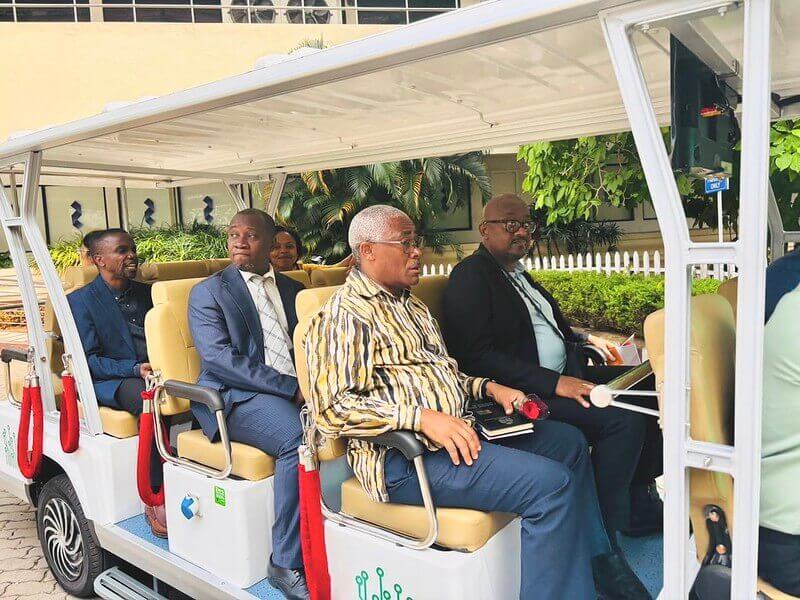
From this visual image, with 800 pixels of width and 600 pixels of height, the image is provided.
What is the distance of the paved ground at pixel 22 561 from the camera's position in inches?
142

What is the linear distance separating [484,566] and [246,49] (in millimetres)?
13918

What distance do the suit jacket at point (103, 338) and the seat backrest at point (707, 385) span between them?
269 cm

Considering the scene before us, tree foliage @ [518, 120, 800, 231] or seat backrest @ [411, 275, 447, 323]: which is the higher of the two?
tree foliage @ [518, 120, 800, 231]

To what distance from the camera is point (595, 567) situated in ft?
8.23

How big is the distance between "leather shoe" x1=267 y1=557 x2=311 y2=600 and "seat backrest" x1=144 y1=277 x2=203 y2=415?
94 cm

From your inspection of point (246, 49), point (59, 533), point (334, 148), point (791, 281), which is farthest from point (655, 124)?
point (246, 49)

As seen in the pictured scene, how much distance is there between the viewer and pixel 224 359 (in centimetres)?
298

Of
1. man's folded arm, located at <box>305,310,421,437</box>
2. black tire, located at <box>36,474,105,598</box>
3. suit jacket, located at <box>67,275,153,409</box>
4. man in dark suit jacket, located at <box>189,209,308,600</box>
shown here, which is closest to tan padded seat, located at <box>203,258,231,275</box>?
suit jacket, located at <box>67,275,153,409</box>

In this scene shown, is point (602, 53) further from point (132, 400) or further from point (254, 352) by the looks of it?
point (132, 400)

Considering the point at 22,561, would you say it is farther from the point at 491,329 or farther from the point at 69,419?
the point at 491,329

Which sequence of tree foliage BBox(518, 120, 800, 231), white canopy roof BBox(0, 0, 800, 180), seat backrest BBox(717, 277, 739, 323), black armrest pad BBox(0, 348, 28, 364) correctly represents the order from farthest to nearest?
tree foliage BBox(518, 120, 800, 231)
black armrest pad BBox(0, 348, 28, 364)
seat backrest BBox(717, 277, 739, 323)
white canopy roof BBox(0, 0, 800, 180)

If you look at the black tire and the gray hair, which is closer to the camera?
the gray hair

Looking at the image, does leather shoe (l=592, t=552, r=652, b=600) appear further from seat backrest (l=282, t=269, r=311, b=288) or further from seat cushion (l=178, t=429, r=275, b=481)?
seat backrest (l=282, t=269, r=311, b=288)

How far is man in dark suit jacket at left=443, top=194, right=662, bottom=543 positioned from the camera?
2943 millimetres
